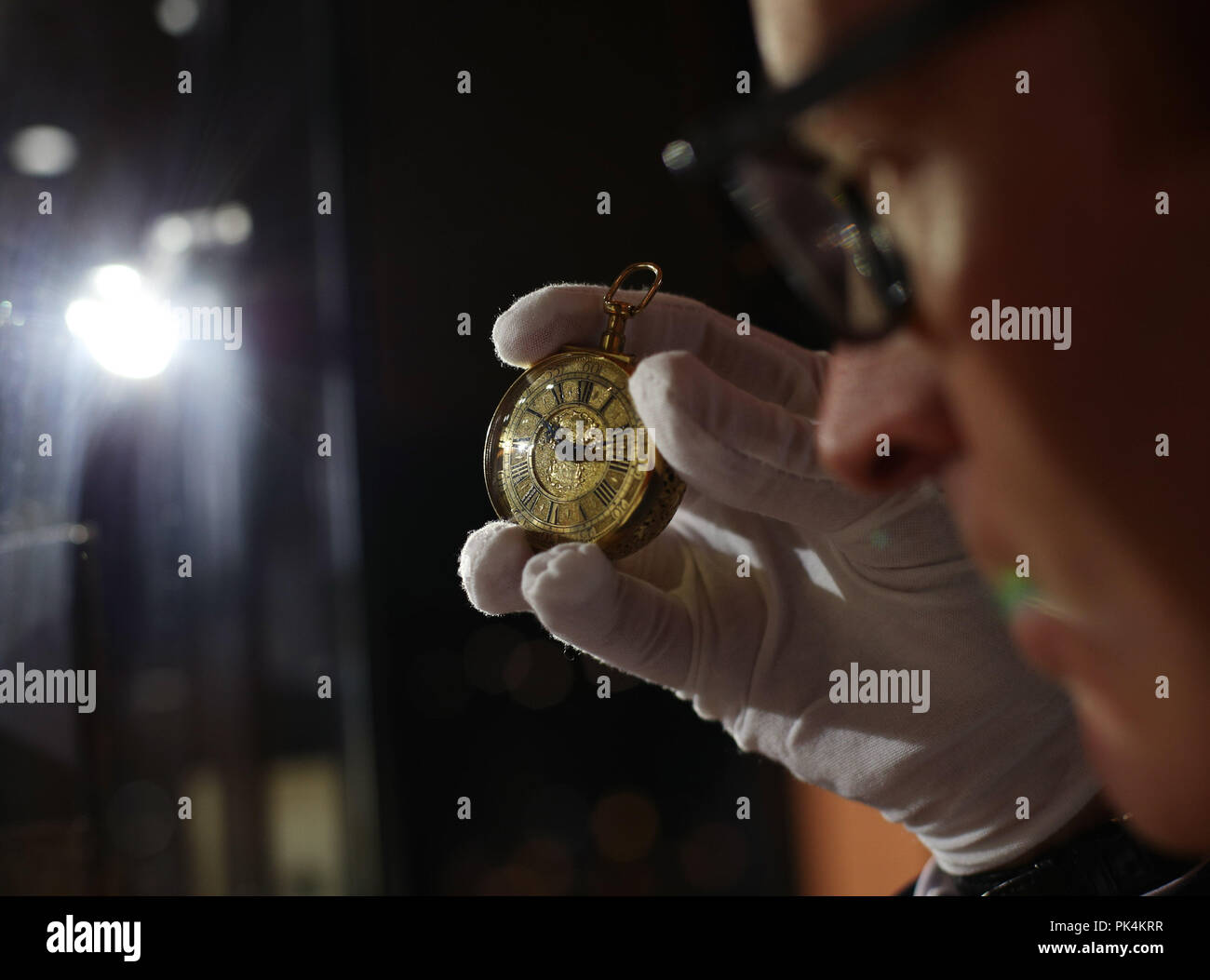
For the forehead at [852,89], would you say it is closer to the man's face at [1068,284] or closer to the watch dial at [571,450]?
the man's face at [1068,284]

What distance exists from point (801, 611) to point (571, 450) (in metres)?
0.27

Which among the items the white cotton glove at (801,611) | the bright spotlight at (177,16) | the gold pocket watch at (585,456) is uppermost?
the bright spotlight at (177,16)

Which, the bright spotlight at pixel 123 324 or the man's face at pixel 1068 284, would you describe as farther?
the bright spotlight at pixel 123 324

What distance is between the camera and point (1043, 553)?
41cm

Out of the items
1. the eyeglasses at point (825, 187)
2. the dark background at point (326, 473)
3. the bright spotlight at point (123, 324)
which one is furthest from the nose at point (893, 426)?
the bright spotlight at point (123, 324)

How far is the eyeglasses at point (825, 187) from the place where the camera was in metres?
0.35

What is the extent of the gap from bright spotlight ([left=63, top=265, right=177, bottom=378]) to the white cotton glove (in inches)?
29.0

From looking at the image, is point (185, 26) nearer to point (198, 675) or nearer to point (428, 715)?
point (198, 675)

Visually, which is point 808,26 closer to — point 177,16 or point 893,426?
point 893,426

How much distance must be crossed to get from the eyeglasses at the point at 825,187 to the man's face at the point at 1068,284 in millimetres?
17

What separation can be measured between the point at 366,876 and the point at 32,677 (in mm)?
580

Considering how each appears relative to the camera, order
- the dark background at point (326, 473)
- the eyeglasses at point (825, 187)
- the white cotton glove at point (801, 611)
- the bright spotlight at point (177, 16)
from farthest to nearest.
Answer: the bright spotlight at point (177, 16), the dark background at point (326, 473), the white cotton glove at point (801, 611), the eyeglasses at point (825, 187)
